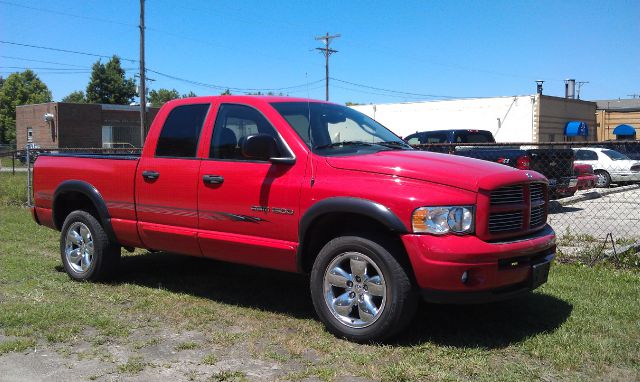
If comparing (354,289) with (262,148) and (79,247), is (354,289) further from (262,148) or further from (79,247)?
(79,247)

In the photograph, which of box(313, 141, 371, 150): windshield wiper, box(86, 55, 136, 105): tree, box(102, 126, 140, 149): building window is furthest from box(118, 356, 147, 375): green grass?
box(86, 55, 136, 105): tree

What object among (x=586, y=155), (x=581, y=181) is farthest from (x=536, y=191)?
(x=586, y=155)

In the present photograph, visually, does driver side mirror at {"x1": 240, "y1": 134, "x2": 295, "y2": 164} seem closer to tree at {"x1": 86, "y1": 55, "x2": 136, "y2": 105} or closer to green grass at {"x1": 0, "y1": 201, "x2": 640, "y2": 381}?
green grass at {"x1": 0, "y1": 201, "x2": 640, "y2": 381}

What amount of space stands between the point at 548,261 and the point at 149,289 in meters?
4.01

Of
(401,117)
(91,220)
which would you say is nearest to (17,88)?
(401,117)

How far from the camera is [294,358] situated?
4.46m

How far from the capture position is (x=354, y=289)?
4781 millimetres

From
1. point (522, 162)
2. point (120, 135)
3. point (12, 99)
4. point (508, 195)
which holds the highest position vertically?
point (12, 99)

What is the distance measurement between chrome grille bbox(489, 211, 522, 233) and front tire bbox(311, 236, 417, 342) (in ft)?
2.43

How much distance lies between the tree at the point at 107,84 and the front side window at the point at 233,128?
7207 cm

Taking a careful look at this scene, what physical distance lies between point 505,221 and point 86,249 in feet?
15.3

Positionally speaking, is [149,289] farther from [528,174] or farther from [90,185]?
[528,174]

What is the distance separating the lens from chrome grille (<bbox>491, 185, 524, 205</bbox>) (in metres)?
4.56

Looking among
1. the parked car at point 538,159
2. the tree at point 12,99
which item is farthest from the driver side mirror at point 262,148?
the tree at point 12,99
